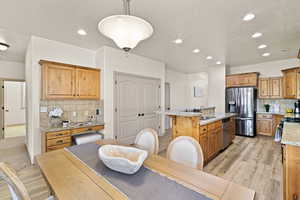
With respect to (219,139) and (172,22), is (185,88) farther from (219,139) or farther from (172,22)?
(172,22)

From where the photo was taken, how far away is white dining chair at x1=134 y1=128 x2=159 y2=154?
Answer: 1916 mm

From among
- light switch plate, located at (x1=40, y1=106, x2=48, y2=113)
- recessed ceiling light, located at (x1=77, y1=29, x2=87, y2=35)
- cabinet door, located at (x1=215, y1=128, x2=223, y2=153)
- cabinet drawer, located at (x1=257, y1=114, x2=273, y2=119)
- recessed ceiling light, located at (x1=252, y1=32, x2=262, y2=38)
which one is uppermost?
recessed ceiling light, located at (x1=252, y1=32, x2=262, y2=38)

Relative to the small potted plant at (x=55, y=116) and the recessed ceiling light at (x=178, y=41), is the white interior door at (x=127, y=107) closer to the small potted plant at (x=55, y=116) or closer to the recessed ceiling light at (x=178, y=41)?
the small potted plant at (x=55, y=116)

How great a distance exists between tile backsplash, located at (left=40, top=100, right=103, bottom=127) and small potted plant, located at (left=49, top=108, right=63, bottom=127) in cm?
7

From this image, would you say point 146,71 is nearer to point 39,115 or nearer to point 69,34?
point 69,34

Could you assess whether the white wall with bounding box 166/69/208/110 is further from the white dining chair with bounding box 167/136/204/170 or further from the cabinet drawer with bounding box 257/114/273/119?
the white dining chair with bounding box 167/136/204/170

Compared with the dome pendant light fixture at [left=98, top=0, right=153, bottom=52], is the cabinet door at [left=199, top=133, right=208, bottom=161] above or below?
below

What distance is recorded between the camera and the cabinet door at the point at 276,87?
4.91m

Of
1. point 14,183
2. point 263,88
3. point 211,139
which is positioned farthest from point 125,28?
point 263,88

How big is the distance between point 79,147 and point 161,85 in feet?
12.5

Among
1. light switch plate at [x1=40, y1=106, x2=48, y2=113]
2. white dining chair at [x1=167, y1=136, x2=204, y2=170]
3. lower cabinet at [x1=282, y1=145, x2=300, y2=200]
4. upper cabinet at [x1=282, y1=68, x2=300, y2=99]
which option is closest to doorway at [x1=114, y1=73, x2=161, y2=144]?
light switch plate at [x1=40, y1=106, x2=48, y2=113]

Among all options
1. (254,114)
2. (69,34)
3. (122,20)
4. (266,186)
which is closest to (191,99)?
(254,114)

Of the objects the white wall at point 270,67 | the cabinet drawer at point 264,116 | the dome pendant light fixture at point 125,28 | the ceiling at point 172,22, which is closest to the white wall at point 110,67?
the ceiling at point 172,22

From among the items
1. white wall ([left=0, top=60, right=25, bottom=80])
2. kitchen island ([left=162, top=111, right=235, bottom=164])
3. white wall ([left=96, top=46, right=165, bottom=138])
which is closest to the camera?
kitchen island ([left=162, top=111, right=235, bottom=164])
